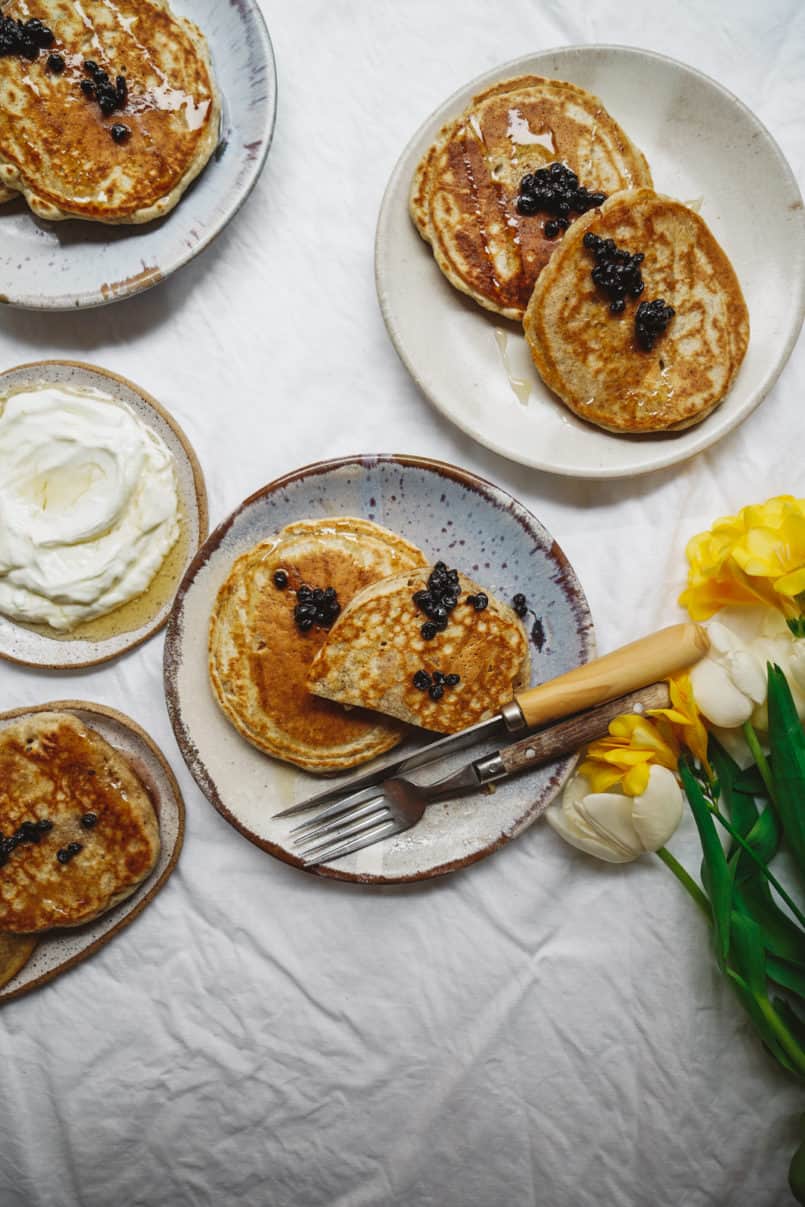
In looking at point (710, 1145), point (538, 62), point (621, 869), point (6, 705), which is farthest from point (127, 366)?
point (710, 1145)

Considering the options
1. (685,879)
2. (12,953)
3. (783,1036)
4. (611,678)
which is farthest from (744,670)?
(12,953)

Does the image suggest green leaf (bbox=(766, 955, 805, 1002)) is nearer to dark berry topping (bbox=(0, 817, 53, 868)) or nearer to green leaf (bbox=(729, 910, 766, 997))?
green leaf (bbox=(729, 910, 766, 997))

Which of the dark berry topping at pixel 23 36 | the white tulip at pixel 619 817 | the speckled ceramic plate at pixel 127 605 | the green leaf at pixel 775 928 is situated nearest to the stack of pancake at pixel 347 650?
the speckled ceramic plate at pixel 127 605

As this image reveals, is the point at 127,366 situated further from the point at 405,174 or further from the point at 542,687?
the point at 542,687

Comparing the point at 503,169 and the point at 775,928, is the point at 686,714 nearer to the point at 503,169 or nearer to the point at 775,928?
the point at 775,928

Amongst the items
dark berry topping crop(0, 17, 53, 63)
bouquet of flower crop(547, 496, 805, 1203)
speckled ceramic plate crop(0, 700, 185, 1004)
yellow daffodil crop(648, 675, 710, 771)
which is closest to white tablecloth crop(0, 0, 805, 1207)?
speckled ceramic plate crop(0, 700, 185, 1004)

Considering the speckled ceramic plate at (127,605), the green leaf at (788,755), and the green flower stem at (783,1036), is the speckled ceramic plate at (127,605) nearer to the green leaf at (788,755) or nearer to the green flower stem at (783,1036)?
the green leaf at (788,755)

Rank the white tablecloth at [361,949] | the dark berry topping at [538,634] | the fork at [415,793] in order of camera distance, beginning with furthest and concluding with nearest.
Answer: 1. the white tablecloth at [361,949]
2. the dark berry topping at [538,634]
3. the fork at [415,793]
